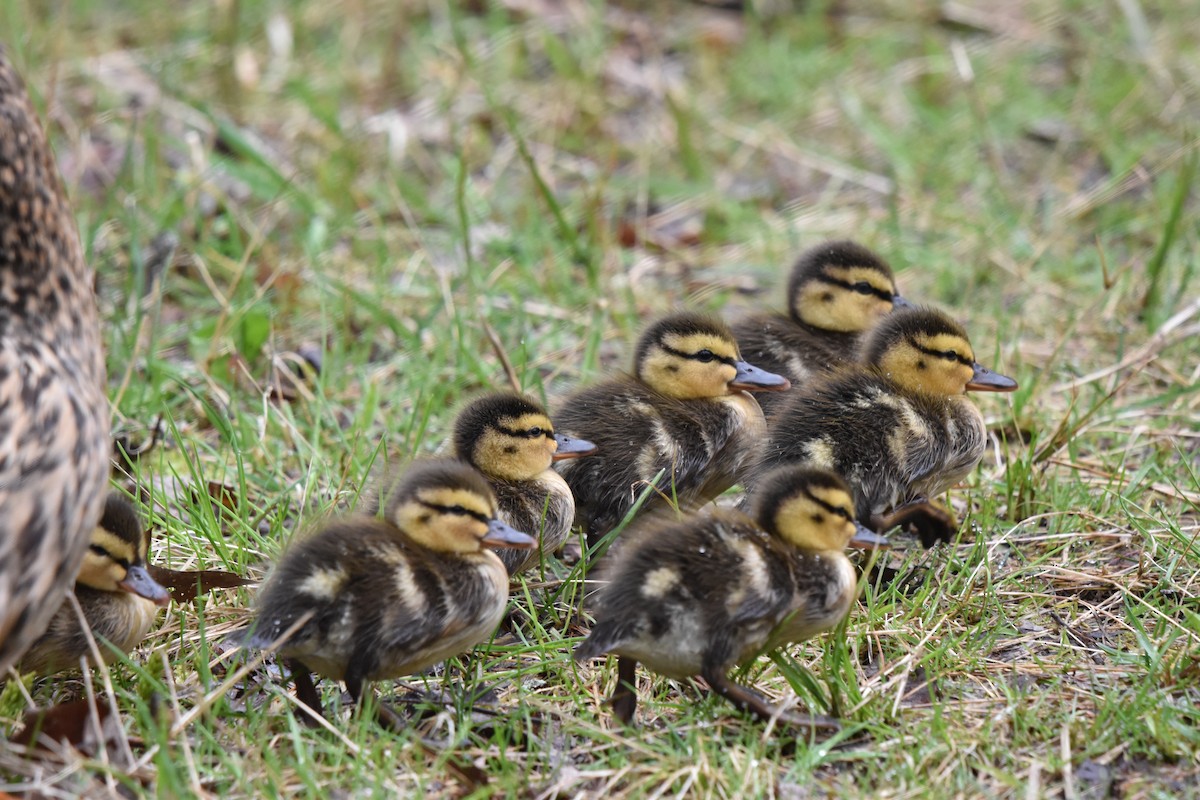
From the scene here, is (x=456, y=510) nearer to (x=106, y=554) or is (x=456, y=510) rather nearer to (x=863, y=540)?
(x=106, y=554)

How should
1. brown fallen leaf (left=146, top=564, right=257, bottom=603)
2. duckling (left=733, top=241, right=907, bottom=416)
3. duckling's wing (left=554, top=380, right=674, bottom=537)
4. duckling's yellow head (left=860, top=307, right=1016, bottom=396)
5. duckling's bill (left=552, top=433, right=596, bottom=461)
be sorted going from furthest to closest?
duckling (left=733, top=241, right=907, bottom=416) → duckling's yellow head (left=860, top=307, right=1016, bottom=396) → duckling's wing (left=554, top=380, right=674, bottom=537) → duckling's bill (left=552, top=433, right=596, bottom=461) → brown fallen leaf (left=146, top=564, right=257, bottom=603)

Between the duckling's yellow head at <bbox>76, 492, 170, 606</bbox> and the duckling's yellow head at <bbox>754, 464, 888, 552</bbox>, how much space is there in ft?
3.67

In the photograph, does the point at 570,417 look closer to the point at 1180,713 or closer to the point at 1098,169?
the point at 1180,713

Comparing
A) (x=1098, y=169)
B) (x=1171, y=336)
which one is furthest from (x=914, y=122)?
(x=1171, y=336)

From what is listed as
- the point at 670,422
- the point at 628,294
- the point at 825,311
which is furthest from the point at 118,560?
the point at 628,294

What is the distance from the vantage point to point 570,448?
10.7 feet

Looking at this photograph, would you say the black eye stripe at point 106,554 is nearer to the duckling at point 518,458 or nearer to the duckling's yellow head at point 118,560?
the duckling's yellow head at point 118,560

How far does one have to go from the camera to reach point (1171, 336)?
437cm

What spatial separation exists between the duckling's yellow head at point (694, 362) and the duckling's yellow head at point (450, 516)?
84cm

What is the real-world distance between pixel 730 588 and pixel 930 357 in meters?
1.05

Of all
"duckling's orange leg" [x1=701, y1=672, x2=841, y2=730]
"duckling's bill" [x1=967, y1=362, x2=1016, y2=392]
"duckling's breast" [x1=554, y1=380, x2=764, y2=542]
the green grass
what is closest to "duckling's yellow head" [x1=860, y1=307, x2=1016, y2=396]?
"duckling's bill" [x1=967, y1=362, x2=1016, y2=392]

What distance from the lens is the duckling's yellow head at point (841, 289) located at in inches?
155

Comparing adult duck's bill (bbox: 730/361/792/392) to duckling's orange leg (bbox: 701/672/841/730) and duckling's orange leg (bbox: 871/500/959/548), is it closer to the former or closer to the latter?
duckling's orange leg (bbox: 871/500/959/548)

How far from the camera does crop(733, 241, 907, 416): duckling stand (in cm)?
389
